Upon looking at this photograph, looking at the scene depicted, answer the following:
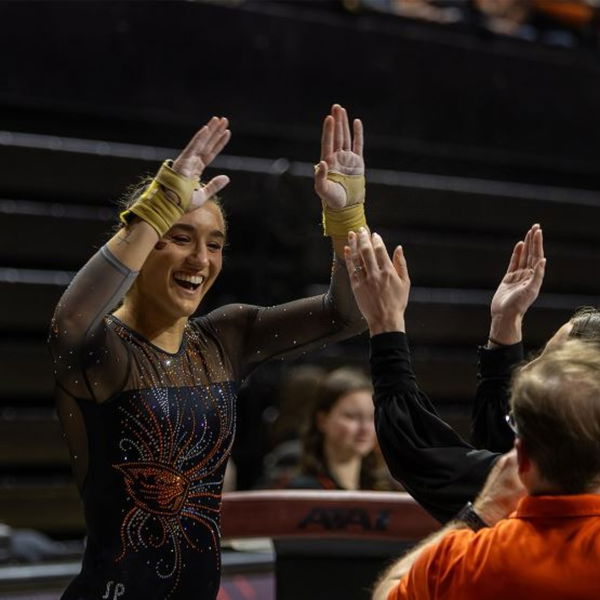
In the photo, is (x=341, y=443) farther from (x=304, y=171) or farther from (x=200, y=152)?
(x=304, y=171)

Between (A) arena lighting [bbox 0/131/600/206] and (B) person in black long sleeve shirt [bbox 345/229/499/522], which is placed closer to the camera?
(B) person in black long sleeve shirt [bbox 345/229/499/522]

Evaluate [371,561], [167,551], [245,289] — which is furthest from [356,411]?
[245,289]

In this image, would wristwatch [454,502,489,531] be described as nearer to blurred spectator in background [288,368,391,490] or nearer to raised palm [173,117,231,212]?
raised palm [173,117,231,212]

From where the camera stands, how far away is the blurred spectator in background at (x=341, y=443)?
3756 millimetres

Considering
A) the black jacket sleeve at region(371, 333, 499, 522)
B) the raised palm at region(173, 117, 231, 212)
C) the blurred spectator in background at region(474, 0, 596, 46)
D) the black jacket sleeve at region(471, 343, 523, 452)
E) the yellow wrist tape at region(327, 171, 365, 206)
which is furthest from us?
the blurred spectator in background at region(474, 0, 596, 46)

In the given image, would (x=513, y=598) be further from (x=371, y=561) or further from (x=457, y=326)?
(x=457, y=326)

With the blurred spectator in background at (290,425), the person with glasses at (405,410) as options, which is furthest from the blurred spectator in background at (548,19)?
the person with glasses at (405,410)

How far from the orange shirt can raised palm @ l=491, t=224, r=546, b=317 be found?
0.72 meters

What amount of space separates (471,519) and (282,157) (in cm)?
431

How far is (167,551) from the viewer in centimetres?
214

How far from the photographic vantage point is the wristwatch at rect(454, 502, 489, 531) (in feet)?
5.49

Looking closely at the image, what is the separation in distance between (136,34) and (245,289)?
1313 millimetres

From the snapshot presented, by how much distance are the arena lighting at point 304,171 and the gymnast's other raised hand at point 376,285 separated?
350cm

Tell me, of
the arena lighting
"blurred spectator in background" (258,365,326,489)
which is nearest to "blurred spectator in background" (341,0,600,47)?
the arena lighting
